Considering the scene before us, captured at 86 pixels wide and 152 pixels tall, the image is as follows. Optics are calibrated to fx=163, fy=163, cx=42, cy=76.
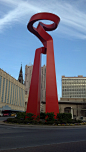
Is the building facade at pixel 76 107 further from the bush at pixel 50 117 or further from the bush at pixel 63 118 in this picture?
the bush at pixel 50 117

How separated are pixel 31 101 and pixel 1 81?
4801 centimetres

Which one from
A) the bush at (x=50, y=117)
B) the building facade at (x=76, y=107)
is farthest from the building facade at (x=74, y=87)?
the bush at (x=50, y=117)

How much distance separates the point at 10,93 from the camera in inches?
3049

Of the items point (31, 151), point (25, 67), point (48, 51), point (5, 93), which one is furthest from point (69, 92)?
point (31, 151)

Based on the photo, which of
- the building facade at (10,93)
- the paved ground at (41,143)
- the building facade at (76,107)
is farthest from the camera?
the building facade at (10,93)

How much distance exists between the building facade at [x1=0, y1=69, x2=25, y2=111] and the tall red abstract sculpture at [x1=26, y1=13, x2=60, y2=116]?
4617 cm

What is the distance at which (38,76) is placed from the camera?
22984 millimetres

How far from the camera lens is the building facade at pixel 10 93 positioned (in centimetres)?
6875

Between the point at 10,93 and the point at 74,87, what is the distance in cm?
5507

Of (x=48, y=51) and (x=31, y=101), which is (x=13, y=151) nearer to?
(x=31, y=101)

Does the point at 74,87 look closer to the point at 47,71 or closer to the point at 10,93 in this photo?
the point at 10,93

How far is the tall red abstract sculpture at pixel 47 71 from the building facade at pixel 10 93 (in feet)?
151

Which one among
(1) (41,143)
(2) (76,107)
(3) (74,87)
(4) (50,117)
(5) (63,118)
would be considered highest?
(3) (74,87)

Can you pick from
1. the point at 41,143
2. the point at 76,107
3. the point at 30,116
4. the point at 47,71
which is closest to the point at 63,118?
the point at 30,116
